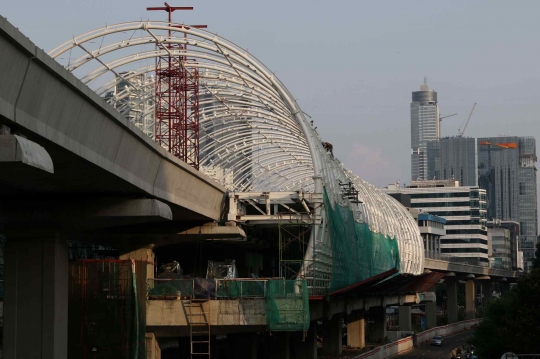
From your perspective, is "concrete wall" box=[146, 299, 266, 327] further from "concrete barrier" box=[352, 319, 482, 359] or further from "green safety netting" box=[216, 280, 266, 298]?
"concrete barrier" box=[352, 319, 482, 359]

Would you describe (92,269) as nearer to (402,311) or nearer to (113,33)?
(113,33)

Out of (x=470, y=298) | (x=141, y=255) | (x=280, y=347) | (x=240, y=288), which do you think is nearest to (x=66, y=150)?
(x=240, y=288)

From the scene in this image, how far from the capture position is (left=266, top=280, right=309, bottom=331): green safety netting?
43.5 meters

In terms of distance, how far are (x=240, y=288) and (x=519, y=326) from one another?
44.0ft

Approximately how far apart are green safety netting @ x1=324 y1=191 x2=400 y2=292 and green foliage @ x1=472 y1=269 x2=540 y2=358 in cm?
894

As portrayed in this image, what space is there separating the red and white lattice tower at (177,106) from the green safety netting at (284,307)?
1429 centimetres

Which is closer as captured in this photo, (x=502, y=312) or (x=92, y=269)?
(x=92, y=269)

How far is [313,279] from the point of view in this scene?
50188 millimetres

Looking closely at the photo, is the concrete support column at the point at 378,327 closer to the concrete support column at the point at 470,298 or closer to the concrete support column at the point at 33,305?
the concrete support column at the point at 470,298

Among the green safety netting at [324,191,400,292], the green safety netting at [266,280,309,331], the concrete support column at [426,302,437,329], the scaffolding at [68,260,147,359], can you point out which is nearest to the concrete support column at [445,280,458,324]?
the concrete support column at [426,302,437,329]

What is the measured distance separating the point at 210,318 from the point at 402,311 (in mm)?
89954

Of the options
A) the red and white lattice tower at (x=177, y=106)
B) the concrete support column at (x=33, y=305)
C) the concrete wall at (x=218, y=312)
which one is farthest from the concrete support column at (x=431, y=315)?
the concrete support column at (x=33, y=305)

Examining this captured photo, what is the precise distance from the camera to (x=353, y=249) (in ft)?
212

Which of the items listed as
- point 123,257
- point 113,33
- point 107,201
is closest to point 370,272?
point 123,257
